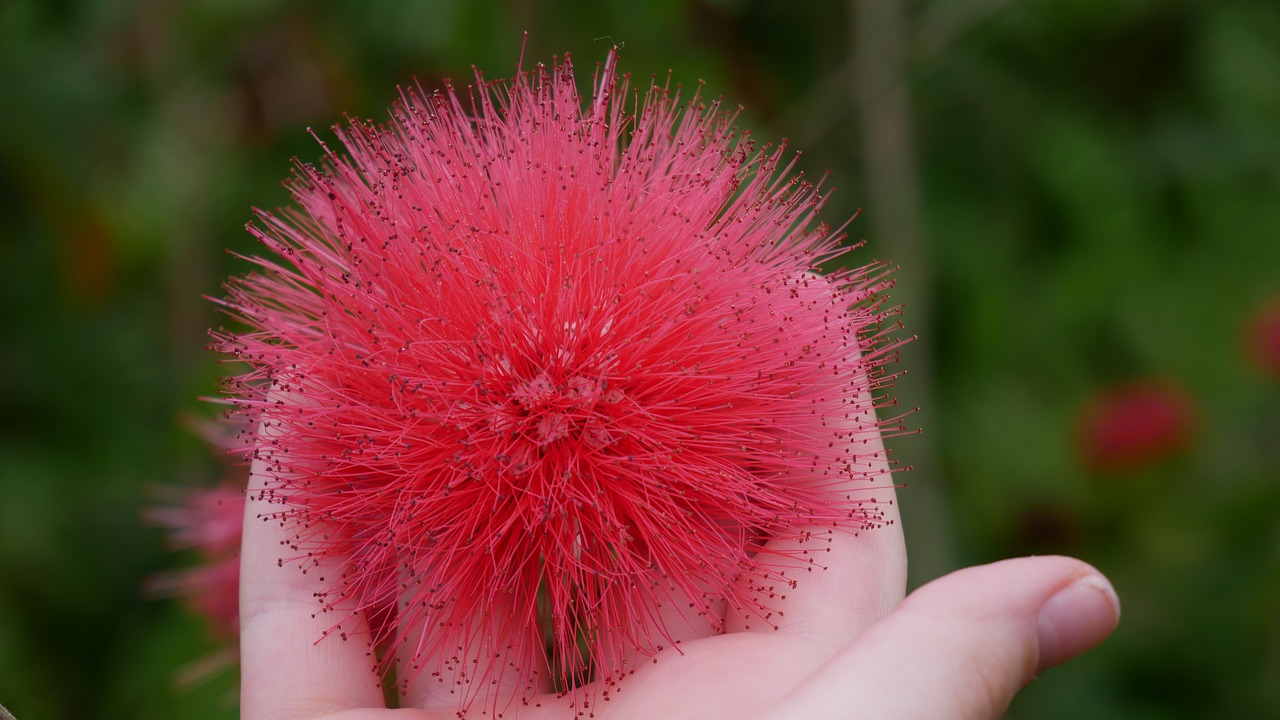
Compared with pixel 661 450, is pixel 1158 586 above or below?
below

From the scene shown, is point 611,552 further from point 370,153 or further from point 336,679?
point 370,153

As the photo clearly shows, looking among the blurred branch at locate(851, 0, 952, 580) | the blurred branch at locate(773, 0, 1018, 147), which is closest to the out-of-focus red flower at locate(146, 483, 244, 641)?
the blurred branch at locate(851, 0, 952, 580)

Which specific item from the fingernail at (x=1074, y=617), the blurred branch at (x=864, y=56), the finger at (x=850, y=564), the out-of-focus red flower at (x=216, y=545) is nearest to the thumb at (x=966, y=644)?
the fingernail at (x=1074, y=617)

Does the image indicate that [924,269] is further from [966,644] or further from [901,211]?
[966,644]

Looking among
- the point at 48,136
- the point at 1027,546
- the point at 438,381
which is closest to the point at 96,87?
the point at 48,136

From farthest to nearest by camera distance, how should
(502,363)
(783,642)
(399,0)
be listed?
(399,0), (502,363), (783,642)

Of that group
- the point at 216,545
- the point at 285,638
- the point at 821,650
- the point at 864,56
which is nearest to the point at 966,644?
the point at 821,650
